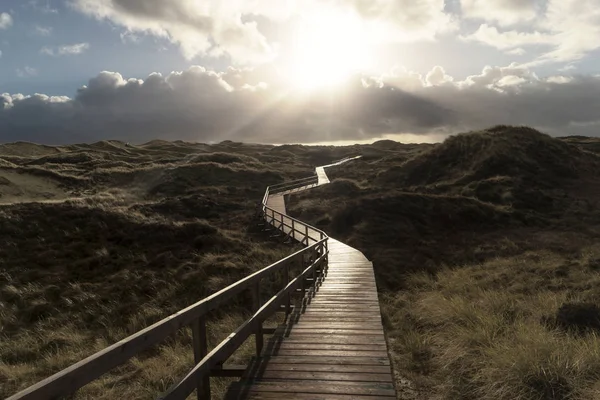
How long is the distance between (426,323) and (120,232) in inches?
695

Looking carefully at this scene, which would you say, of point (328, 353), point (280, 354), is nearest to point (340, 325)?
point (328, 353)

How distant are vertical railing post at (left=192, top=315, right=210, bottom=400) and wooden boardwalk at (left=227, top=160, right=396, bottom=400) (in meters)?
0.37

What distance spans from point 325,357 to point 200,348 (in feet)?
6.68

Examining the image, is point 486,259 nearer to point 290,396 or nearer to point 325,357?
point 325,357

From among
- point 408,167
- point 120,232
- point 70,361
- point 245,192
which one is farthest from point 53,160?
point 70,361

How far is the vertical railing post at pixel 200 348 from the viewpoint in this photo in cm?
421

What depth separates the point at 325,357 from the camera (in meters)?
5.73

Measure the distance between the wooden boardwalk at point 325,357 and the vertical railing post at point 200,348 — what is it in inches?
14.6

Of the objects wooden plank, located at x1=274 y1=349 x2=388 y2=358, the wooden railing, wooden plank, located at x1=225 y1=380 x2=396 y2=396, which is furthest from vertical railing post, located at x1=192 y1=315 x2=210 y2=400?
wooden plank, located at x1=274 y1=349 x2=388 y2=358

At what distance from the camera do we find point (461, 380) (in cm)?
565

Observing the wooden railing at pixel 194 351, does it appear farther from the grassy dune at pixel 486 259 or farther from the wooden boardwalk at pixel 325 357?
the grassy dune at pixel 486 259

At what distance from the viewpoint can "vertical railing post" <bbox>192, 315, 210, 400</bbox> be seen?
4207mm

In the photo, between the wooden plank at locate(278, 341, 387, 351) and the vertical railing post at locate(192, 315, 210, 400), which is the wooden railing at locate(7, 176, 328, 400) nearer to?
the vertical railing post at locate(192, 315, 210, 400)

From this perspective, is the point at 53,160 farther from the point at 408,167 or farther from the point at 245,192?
the point at 408,167
